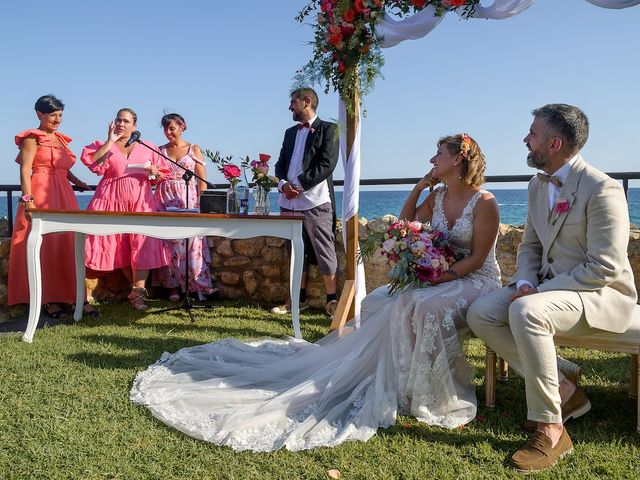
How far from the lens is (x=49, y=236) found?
18.3 feet

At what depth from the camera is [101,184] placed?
586 centimetres

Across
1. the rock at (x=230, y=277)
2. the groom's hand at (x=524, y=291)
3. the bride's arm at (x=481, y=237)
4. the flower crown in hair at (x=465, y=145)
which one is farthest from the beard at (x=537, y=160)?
the rock at (x=230, y=277)

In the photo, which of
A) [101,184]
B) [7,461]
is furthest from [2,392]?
[101,184]

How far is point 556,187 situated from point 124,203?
13.9ft

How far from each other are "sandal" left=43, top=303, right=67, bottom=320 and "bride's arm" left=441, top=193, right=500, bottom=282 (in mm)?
3986

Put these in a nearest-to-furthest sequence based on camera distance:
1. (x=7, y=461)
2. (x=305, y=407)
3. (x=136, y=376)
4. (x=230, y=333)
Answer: (x=7, y=461)
(x=305, y=407)
(x=136, y=376)
(x=230, y=333)

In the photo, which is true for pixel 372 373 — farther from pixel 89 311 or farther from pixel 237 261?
pixel 89 311

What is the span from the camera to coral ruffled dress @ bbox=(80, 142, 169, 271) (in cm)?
578

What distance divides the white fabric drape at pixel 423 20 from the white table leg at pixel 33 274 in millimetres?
3159

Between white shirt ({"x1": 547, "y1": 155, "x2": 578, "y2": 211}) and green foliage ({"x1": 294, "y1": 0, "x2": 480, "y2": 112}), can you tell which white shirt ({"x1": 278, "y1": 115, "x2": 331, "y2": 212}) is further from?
white shirt ({"x1": 547, "y1": 155, "x2": 578, "y2": 211})

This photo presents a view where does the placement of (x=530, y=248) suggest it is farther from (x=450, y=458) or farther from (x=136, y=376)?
(x=136, y=376)

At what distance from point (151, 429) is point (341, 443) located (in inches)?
38.9

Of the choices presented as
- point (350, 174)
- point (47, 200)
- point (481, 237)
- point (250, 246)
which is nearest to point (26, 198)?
point (47, 200)

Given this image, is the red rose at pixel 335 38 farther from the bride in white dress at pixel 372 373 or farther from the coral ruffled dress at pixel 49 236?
the coral ruffled dress at pixel 49 236
